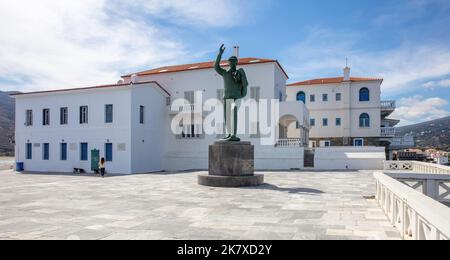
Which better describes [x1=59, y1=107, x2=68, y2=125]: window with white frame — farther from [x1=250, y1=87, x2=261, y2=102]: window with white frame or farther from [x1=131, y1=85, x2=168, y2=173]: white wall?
[x1=250, y1=87, x2=261, y2=102]: window with white frame

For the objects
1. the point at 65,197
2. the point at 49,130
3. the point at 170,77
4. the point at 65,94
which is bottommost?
the point at 65,197

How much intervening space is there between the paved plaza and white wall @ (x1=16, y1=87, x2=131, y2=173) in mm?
13803

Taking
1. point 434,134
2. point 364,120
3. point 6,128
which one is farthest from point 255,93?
point 434,134

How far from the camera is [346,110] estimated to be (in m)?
39.6

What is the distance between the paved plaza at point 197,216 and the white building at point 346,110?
94.7ft

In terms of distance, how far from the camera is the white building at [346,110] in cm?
3878

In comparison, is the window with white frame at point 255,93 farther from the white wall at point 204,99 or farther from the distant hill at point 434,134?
the distant hill at point 434,134

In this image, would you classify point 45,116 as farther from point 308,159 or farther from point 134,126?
point 308,159

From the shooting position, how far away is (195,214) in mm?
7801

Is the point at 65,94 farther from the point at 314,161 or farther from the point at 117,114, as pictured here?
the point at 314,161

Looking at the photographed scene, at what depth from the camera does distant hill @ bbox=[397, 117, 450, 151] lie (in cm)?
9079
